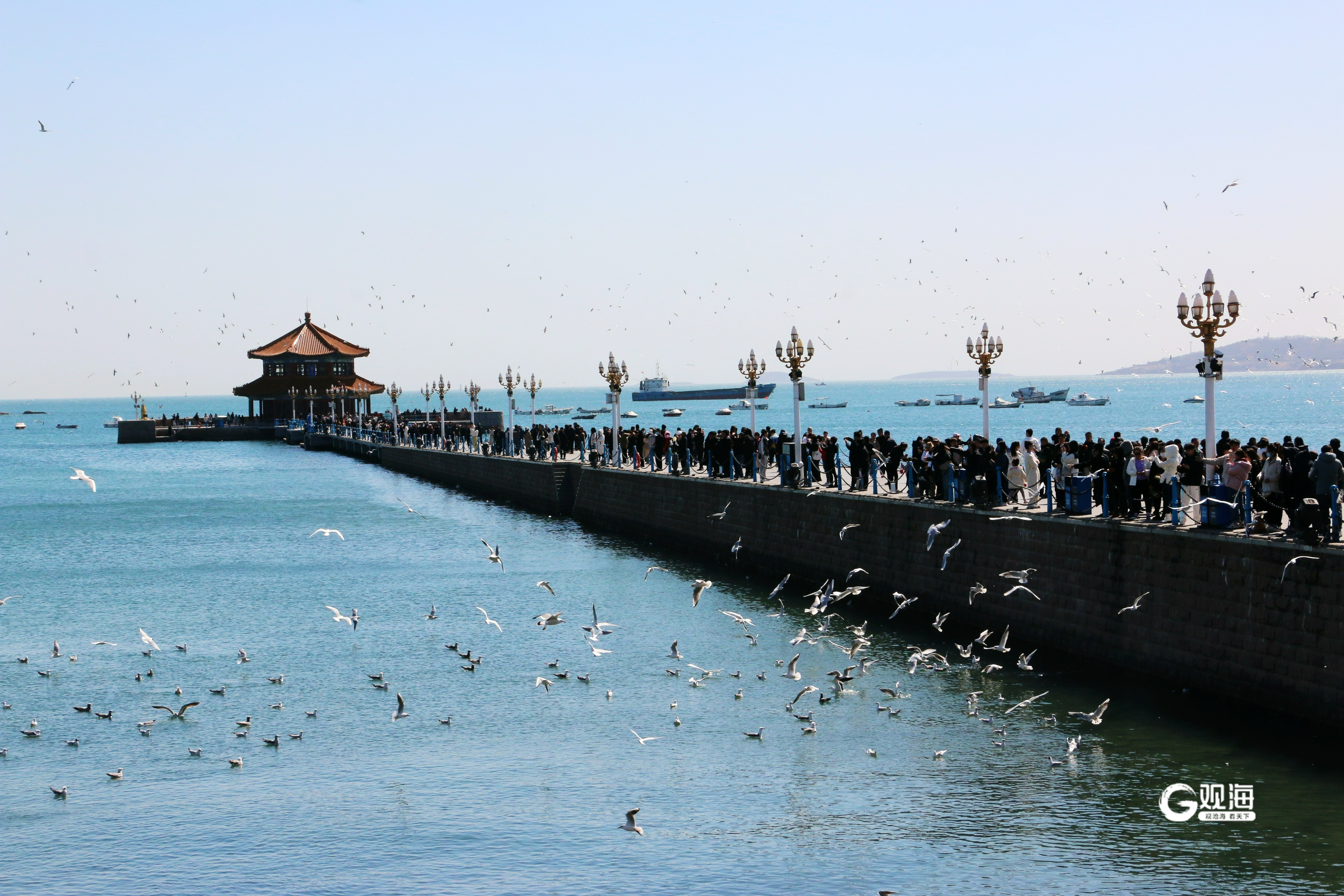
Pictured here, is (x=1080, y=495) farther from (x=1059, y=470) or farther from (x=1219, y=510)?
(x=1219, y=510)

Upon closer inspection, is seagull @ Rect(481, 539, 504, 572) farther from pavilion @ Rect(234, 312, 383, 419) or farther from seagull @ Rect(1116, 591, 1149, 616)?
pavilion @ Rect(234, 312, 383, 419)

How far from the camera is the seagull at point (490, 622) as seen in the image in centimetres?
2773

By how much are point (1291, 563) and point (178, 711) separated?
18015mm

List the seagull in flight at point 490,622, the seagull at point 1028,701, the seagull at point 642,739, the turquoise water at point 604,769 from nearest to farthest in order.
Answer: the turquoise water at point 604,769
the seagull at point 642,739
the seagull at point 1028,701
the seagull in flight at point 490,622

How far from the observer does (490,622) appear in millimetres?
29703

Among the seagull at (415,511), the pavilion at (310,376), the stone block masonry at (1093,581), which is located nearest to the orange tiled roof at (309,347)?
the pavilion at (310,376)

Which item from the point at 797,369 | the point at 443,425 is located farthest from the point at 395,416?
the point at 797,369

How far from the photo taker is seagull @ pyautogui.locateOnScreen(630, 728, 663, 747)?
792 inches

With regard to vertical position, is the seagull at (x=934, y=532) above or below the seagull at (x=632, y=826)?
above

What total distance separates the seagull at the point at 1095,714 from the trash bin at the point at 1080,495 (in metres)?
4.62

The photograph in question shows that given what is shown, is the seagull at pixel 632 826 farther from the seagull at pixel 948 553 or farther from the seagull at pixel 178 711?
the seagull at pixel 948 553

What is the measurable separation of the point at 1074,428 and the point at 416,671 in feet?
471

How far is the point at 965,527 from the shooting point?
26.4m

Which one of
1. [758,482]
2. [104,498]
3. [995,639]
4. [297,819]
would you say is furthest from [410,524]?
[297,819]
